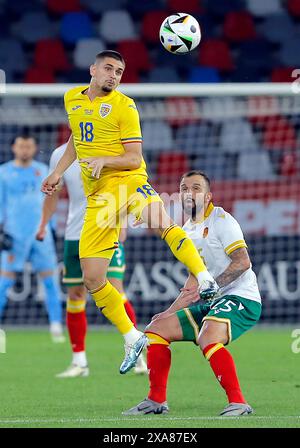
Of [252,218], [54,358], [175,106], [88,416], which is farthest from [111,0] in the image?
[88,416]

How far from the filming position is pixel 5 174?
39.8 ft

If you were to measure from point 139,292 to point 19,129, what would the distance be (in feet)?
9.31

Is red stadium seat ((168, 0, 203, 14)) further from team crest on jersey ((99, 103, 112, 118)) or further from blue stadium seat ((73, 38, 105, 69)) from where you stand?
team crest on jersey ((99, 103, 112, 118))

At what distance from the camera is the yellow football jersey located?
720cm

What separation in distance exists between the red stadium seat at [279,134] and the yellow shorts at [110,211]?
722 centimetres

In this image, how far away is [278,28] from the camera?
17.5 metres

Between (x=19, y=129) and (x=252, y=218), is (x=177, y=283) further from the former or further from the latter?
(x=19, y=129)

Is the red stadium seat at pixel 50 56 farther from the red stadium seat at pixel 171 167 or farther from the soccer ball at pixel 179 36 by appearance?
the soccer ball at pixel 179 36

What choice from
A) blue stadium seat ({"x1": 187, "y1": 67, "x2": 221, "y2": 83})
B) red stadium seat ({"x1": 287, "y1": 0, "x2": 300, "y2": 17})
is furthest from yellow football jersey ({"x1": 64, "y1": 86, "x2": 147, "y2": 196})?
red stadium seat ({"x1": 287, "y1": 0, "x2": 300, "y2": 17})

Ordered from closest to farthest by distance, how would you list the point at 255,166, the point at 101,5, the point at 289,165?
the point at 289,165 < the point at 255,166 < the point at 101,5

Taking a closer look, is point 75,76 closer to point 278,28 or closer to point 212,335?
point 278,28

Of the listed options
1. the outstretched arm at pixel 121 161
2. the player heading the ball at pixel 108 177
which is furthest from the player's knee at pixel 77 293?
the outstretched arm at pixel 121 161

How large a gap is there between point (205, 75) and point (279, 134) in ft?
9.79

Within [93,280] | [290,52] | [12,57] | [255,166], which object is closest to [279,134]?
[255,166]
